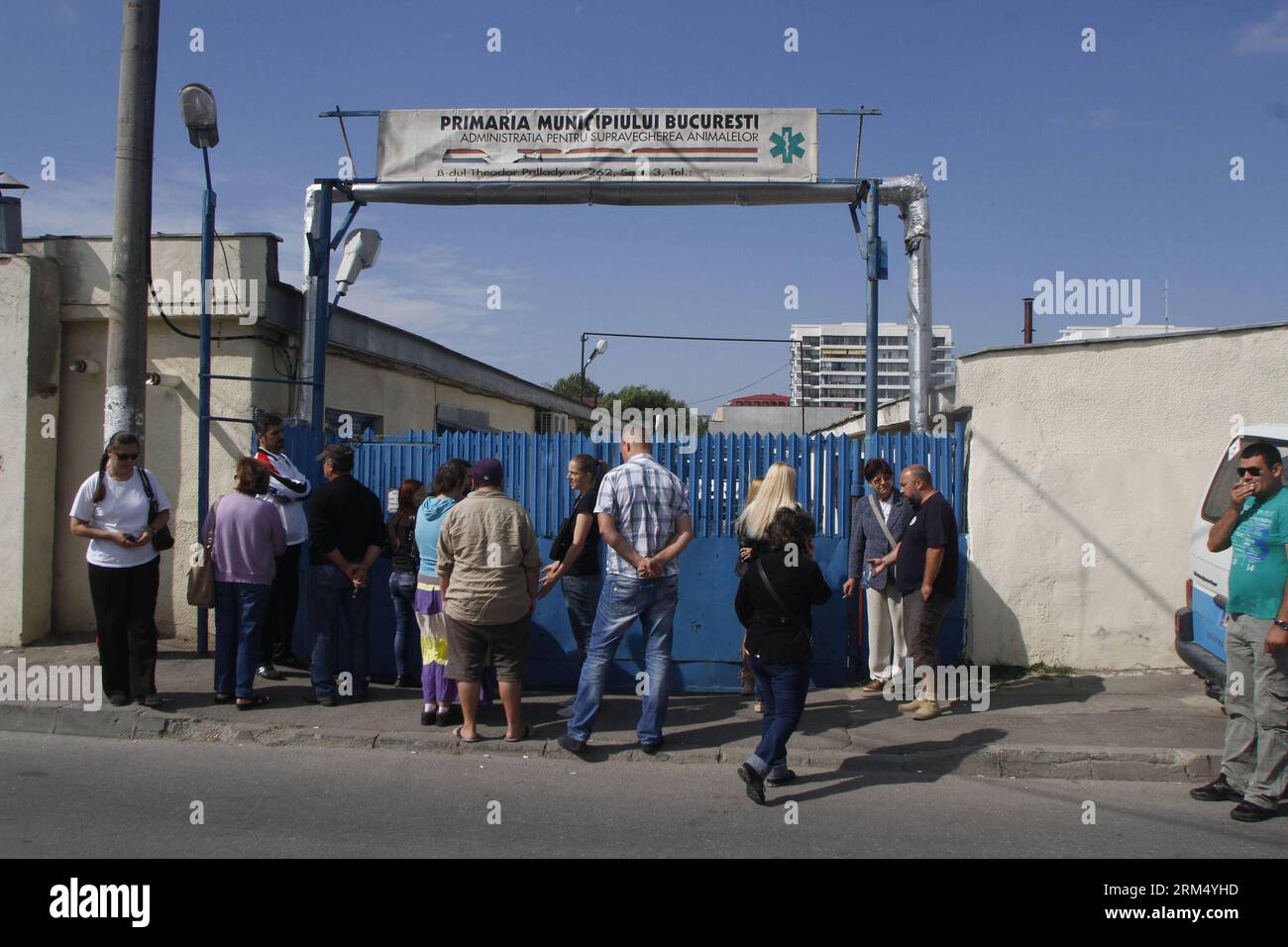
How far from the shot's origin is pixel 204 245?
27.3 feet

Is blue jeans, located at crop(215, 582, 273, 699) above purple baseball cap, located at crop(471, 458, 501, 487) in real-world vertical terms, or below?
below

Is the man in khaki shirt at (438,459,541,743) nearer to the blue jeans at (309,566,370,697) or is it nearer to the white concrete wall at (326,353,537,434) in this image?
the blue jeans at (309,566,370,697)

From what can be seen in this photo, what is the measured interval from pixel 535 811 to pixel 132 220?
5782 millimetres

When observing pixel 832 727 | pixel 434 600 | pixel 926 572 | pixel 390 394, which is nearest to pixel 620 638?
pixel 434 600

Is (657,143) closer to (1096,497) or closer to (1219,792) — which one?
(1096,497)

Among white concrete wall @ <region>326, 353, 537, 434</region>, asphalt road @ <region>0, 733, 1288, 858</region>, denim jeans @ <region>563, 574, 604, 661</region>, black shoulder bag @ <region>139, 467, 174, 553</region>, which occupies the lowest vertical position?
asphalt road @ <region>0, 733, 1288, 858</region>

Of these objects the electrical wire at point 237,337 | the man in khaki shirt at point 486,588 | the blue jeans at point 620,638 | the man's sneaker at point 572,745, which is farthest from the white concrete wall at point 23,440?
the blue jeans at point 620,638

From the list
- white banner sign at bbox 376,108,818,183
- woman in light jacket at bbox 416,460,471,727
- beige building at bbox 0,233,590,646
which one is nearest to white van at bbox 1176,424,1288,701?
white banner sign at bbox 376,108,818,183

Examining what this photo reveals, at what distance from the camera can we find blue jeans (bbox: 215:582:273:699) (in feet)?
22.8

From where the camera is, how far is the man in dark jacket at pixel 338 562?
23.1 ft

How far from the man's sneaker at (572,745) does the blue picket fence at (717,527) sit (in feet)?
5.61

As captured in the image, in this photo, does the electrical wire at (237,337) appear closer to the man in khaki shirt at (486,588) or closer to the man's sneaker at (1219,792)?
the man in khaki shirt at (486,588)

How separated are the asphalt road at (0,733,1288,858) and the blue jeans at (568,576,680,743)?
0.95 ft

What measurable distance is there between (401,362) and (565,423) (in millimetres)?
9737
